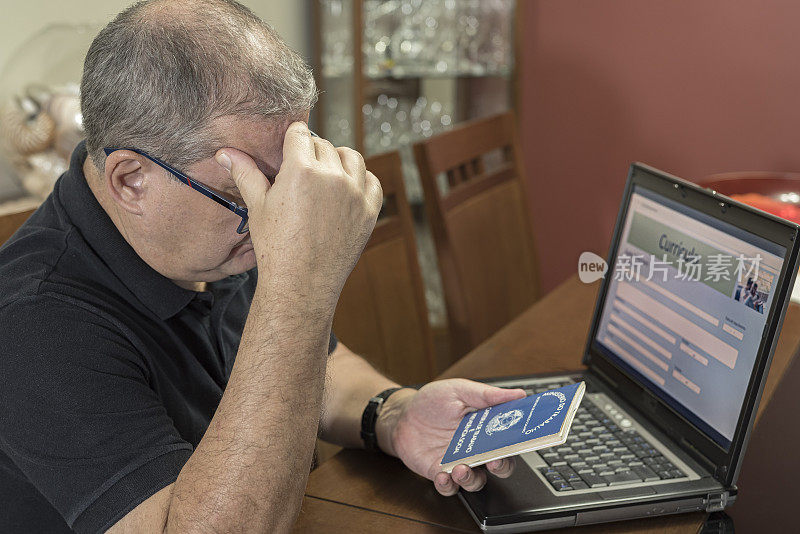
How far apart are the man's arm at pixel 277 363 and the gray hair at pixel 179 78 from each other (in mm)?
53

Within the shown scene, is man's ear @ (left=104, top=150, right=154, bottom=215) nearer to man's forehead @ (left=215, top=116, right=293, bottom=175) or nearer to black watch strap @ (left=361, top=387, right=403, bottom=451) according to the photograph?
man's forehead @ (left=215, top=116, right=293, bottom=175)

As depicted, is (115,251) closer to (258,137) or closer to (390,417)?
(258,137)

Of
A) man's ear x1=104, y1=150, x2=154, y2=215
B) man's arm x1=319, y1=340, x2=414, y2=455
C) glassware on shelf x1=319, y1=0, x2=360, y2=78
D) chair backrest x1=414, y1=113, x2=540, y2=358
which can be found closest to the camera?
man's ear x1=104, y1=150, x2=154, y2=215

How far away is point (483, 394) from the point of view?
110 cm

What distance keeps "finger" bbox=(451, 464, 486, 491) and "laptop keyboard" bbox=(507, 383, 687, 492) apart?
0.08m

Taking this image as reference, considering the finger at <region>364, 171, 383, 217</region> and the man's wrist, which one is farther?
the man's wrist

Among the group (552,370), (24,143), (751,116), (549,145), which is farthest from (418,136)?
(552,370)

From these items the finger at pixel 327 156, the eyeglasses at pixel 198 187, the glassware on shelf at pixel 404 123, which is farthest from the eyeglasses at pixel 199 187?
the glassware on shelf at pixel 404 123

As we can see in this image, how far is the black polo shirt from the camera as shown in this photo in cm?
88

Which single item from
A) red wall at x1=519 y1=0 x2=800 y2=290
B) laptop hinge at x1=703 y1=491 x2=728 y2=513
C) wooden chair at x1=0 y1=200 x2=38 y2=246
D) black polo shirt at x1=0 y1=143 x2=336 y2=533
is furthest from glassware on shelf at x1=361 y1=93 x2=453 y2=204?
laptop hinge at x1=703 y1=491 x2=728 y2=513

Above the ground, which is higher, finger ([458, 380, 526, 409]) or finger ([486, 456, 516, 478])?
finger ([458, 380, 526, 409])

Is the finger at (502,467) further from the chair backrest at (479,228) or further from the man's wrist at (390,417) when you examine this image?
the chair backrest at (479,228)

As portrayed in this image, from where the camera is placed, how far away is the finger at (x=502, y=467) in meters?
0.98

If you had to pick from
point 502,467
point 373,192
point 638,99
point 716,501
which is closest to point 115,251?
point 373,192
